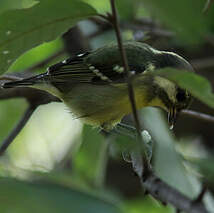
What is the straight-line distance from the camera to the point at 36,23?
1420 mm

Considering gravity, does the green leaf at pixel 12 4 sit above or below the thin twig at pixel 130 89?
below

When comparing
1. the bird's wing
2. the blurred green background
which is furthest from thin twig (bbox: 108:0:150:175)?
the bird's wing

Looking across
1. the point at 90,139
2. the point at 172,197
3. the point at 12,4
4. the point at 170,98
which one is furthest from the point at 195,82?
the point at 12,4

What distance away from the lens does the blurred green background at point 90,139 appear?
2.79 ft

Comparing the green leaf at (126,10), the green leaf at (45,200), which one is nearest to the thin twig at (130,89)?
the green leaf at (45,200)

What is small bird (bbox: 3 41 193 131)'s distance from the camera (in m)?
2.59

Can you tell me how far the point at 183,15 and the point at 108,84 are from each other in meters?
1.89

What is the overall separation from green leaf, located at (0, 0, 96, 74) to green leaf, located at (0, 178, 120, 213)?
2.05 ft

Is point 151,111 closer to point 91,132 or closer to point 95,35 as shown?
point 91,132

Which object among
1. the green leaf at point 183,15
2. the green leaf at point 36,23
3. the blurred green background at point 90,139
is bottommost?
the blurred green background at point 90,139

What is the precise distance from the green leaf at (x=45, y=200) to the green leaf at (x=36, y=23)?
0.63 m

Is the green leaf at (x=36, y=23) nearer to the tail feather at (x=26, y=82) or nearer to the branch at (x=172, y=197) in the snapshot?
the branch at (x=172, y=197)

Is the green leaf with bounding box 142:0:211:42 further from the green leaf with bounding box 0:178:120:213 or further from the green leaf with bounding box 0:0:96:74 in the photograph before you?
the green leaf with bounding box 0:0:96:74

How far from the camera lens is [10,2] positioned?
120 inches
